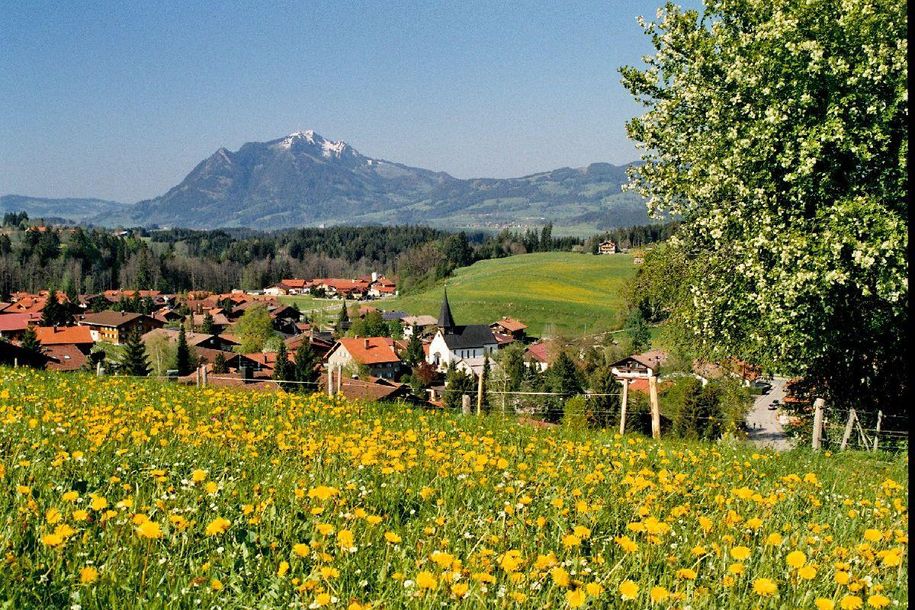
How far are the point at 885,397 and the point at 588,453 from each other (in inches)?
606

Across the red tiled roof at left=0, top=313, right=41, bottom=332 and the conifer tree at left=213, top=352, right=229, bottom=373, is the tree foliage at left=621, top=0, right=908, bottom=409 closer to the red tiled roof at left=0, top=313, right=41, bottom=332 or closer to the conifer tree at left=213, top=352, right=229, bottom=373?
the conifer tree at left=213, top=352, right=229, bottom=373

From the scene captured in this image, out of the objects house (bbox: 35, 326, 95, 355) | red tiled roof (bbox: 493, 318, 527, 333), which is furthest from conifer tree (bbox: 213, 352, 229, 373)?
red tiled roof (bbox: 493, 318, 527, 333)

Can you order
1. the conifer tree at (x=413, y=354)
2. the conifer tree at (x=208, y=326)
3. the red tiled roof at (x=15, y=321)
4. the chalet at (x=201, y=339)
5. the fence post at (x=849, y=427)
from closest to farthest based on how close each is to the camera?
the fence post at (x=849, y=427) → the chalet at (x=201, y=339) → the conifer tree at (x=413, y=354) → the red tiled roof at (x=15, y=321) → the conifer tree at (x=208, y=326)

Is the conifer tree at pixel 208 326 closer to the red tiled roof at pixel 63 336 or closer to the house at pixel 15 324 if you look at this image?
the red tiled roof at pixel 63 336

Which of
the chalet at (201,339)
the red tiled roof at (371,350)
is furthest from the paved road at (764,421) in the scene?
the chalet at (201,339)

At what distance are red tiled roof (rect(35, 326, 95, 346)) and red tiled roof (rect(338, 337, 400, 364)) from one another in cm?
3986

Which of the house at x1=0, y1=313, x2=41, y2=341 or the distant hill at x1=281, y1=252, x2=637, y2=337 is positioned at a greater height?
the distant hill at x1=281, y1=252, x2=637, y2=337

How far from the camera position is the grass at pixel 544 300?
15288 cm

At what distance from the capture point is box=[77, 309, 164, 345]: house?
13812 cm

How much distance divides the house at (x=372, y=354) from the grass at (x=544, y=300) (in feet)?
140

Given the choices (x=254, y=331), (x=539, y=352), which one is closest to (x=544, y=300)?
(x=539, y=352)

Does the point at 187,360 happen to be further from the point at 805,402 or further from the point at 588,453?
the point at 588,453

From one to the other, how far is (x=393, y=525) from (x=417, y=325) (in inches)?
6051

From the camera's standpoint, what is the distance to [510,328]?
14825 centimetres
